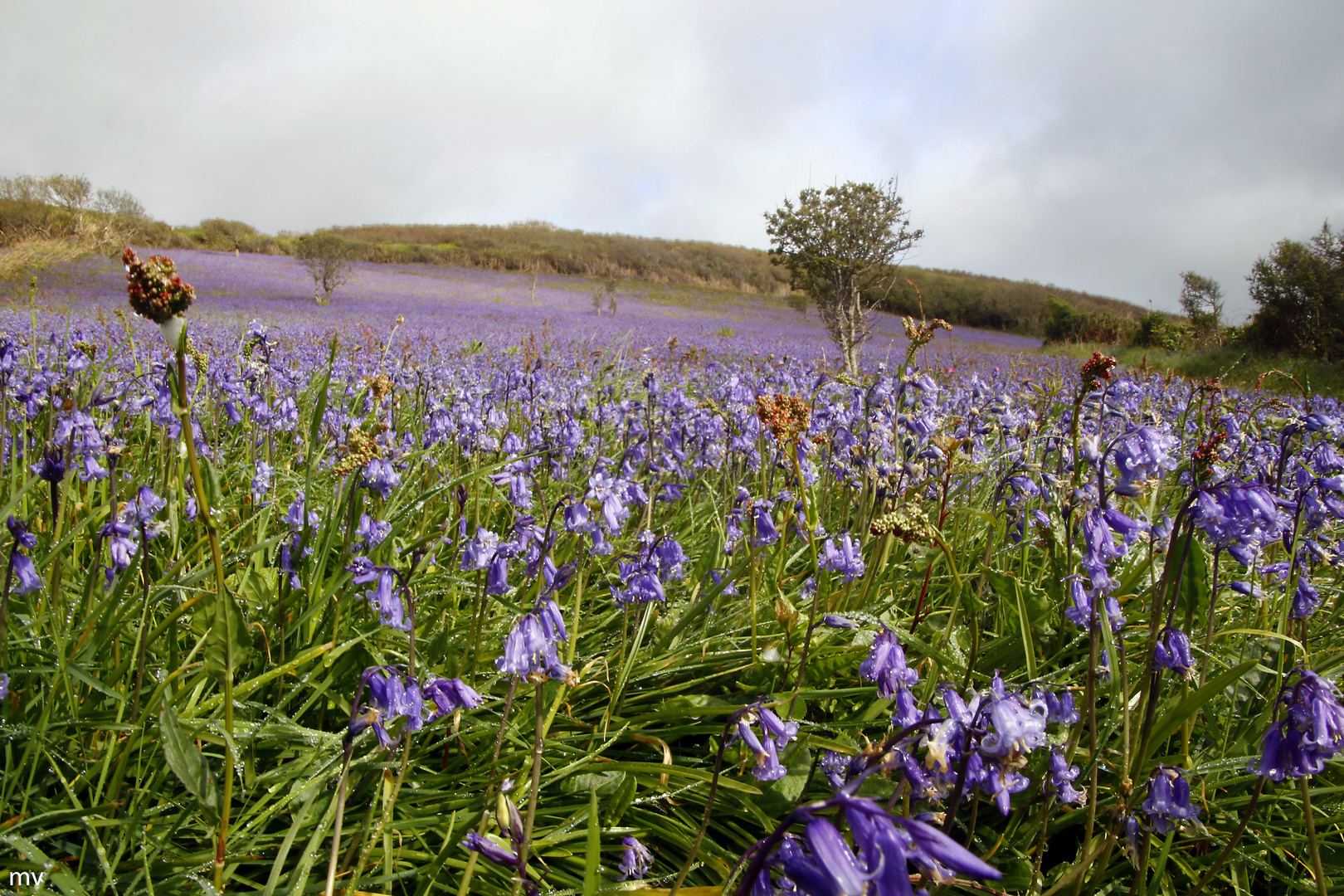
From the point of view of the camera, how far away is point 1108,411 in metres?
2.57

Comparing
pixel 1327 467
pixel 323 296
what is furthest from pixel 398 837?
pixel 323 296

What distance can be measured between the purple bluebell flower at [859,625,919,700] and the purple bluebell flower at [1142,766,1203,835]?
55 centimetres

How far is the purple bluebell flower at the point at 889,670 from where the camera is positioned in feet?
4.81

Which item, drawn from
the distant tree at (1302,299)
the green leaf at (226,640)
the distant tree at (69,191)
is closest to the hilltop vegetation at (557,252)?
the distant tree at (69,191)

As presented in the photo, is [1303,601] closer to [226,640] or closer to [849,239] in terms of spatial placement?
[226,640]

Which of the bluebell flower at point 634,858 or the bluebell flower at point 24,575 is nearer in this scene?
the bluebell flower at point 634,858

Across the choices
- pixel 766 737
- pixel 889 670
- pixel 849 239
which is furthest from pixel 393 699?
pixel 849 239

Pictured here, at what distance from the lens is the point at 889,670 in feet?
4.82

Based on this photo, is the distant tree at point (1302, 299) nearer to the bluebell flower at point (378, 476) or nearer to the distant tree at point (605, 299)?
the distant tree at point (605, 299)

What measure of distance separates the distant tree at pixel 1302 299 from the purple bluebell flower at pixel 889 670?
24272 millimetres

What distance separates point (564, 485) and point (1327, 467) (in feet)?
11.1

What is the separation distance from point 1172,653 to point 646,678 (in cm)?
162

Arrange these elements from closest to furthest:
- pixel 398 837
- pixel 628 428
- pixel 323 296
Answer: pixel 398 837 → pixel 628 428 → pixel 323 296

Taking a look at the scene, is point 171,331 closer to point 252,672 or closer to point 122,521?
point 122,521
